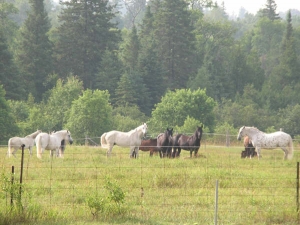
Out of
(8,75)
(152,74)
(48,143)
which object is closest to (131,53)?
(152,74)

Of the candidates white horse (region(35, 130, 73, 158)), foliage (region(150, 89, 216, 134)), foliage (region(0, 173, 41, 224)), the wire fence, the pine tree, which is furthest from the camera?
the pine tree

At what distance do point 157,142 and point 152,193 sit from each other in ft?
42.4

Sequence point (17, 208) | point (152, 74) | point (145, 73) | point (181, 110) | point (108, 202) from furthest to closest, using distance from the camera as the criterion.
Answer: point (152, 74) < point (145, 73) < point (181, 110) < point (108, 202) < point (17, 208)

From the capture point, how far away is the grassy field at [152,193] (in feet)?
46.1

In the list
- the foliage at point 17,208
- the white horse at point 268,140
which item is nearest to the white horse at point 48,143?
the white horse at point 268,140

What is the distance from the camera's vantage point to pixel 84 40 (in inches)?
3253

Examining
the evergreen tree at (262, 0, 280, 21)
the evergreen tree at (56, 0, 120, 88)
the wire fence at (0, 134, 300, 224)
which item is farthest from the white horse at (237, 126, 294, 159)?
the evergreen tree at (262, 0, 280, 21)

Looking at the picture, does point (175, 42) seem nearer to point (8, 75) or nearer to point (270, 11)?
point (8, 75)

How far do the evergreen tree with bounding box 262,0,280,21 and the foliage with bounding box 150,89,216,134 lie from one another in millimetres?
64763

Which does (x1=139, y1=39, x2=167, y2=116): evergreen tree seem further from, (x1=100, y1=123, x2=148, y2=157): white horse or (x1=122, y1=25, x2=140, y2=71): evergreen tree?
(x1=100, y1=123, x2=148, y2=157): white horse

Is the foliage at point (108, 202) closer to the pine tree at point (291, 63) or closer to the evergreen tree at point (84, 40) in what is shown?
the evergreen tree at point (84, 40)

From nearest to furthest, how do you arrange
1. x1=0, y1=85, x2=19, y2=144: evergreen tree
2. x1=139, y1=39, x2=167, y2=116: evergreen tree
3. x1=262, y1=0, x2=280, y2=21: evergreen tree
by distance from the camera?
1. x1=0, y1=85, x2=19, y2=144: evergreen tree
2. x1=139, y1=39, x2=167, y2=116: evergreen tree
3. x1=262, y1=0, x2=280, y2=21: evergreen tree

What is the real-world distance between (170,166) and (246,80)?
224ft

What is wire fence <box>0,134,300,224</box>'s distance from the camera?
47.9 ft
